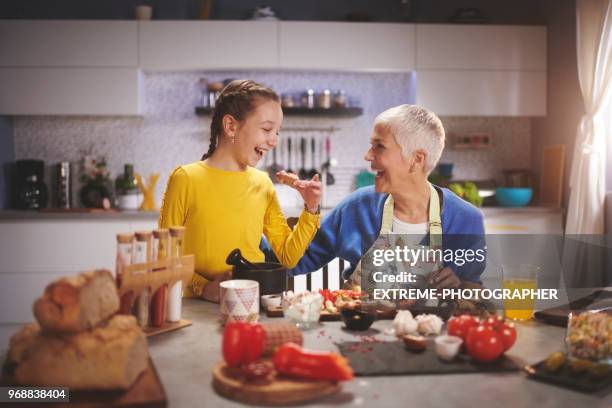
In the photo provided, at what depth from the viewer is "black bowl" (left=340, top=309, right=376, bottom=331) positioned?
1.55m

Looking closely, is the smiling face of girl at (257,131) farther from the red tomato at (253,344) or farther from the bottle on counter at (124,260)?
the red tomato at (253,344)

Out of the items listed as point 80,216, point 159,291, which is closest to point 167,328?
point 159,291

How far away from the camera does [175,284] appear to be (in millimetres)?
1582

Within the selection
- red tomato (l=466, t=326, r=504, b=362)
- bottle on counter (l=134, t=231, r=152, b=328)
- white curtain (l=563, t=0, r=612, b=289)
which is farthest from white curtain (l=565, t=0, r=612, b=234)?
bottle on counter (l=134, t=231, r=152, b=328)

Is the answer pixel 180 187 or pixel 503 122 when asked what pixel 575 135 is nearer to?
pixel 503 122

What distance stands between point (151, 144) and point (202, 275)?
9.78ft

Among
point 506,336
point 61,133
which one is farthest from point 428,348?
point 61,133

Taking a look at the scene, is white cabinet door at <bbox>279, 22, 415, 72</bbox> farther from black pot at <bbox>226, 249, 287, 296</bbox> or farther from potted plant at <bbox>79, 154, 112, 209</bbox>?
black pot at <bbox>226, 249, 287, 296</bbox>

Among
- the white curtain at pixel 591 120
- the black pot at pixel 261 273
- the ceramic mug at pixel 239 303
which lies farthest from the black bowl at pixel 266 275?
the white curtain at pixel 591 120

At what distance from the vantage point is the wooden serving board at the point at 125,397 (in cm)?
106

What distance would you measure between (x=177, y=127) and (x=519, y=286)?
3586 millimetres

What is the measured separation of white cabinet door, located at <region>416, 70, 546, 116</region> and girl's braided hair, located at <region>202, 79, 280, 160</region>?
2.64m

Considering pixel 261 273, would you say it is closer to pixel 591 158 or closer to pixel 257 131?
pixel 257 131

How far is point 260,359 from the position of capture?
1277 millimetres
